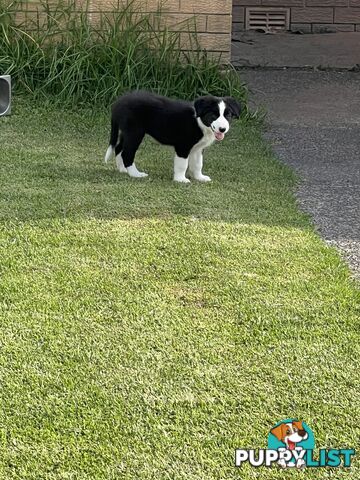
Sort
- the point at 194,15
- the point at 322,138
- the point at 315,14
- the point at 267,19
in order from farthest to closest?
the point at 267,19
the point at 315,14
the point at 194,15
the point at 322,138

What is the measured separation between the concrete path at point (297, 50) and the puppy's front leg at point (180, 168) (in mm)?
5713

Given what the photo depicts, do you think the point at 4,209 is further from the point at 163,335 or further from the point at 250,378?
the point at 250,378

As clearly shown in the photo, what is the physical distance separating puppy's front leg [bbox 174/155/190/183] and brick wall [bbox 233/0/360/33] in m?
9.39

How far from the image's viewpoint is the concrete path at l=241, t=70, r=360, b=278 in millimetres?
5945

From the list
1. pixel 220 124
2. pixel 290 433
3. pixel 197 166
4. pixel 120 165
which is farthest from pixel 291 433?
pixel 120 165

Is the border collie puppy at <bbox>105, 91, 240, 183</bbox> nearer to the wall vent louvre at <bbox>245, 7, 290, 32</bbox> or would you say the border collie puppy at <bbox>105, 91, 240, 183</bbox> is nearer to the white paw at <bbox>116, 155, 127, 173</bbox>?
the white paw at <bbox>116, 155, 127, 173</bbox>

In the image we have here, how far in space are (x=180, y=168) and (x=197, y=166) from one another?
0.19m

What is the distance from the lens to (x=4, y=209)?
222 inches

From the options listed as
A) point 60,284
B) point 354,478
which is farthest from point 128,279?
point 354,478

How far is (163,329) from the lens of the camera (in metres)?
4.07

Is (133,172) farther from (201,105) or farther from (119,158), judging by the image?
(201,105)

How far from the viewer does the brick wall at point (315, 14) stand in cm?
1536

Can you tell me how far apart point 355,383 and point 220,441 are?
0.73 metres

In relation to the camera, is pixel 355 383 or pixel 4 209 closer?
pixel 355 383
